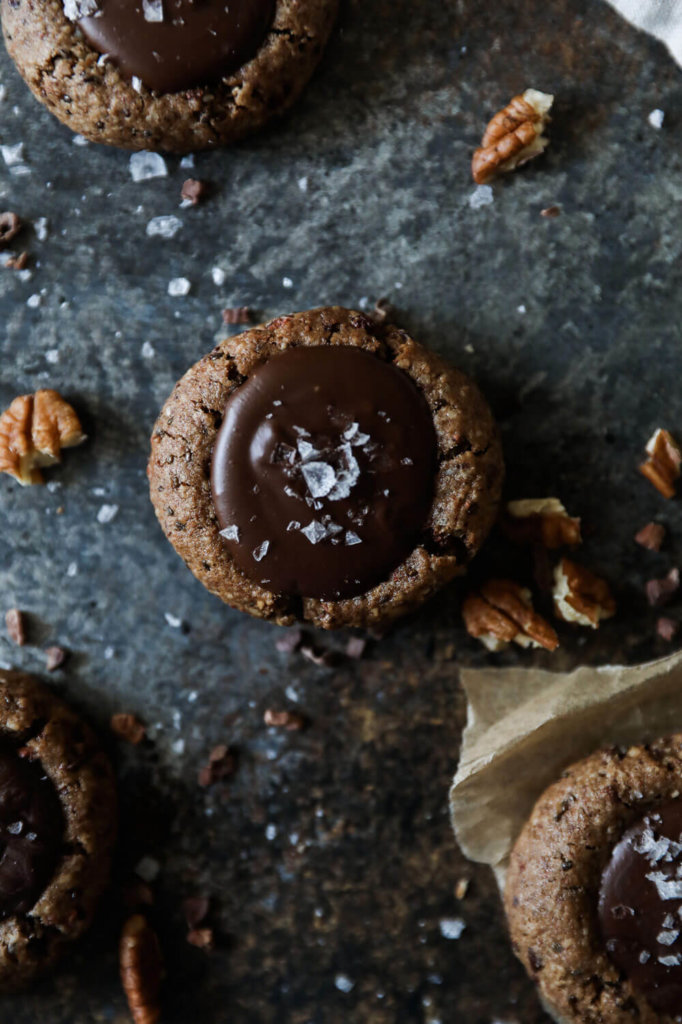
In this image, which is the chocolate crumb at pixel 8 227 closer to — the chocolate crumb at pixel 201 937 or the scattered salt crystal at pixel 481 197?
the scattered salt crystal at pixel 481 197

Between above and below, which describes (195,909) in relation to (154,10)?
below

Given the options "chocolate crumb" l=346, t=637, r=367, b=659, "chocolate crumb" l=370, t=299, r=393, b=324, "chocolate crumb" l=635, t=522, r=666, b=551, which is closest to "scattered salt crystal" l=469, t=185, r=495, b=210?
"chocolate crumb" l=370, t=299, r=393, b=324

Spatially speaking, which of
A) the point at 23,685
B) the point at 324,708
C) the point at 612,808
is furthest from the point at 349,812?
the point at 23,685

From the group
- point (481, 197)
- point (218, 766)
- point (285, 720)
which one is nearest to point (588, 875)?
point (285, 720)

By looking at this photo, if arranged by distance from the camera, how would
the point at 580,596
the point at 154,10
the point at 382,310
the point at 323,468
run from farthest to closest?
the point at 382,310, the point at 580,596, the point at 154,10, the point at 323,468

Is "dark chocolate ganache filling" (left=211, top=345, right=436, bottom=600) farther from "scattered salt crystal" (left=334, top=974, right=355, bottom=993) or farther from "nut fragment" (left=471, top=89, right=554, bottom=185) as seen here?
"scattered salt crystal" (left=334, top=974, right=355, bottom=993)

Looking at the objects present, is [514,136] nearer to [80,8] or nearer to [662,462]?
[662,462]

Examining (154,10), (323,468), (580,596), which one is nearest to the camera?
(323,468)
